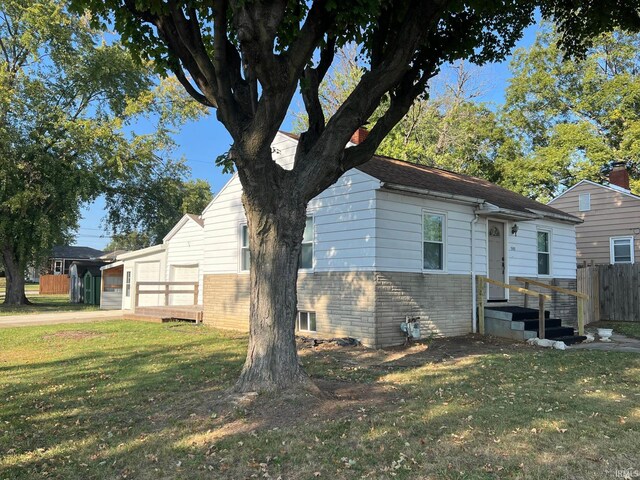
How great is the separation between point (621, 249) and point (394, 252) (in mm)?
13242

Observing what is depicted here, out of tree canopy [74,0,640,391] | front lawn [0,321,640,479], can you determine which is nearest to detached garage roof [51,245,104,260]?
front lawn [0,321,640,479]

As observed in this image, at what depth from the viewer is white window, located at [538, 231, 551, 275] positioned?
50.0 ft

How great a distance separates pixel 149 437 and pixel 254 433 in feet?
3.48

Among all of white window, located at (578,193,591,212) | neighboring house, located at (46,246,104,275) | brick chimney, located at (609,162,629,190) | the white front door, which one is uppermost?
brick chimney, located at (609,162,629,190)

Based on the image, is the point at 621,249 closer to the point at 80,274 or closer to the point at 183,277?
the point at 183,277

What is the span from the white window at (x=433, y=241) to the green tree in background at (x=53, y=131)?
1806cm

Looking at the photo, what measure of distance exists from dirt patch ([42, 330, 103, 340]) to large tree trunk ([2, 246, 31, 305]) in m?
13.5

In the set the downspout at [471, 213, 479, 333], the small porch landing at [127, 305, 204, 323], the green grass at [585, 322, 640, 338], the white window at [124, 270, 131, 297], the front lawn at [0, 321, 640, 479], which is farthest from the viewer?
the white window at [124, 270, 131, 297]

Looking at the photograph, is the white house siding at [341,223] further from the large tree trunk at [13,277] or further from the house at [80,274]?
the house at [80,274]

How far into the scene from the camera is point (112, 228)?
3170cm

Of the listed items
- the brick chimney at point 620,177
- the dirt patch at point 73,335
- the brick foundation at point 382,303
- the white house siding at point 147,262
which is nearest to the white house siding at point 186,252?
the white house siding at point 147,262

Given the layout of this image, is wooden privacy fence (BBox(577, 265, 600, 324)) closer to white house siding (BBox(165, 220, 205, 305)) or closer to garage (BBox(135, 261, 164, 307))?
white house siding (BBox(165, 220, 205, 305))

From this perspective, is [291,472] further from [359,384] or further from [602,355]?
[602,355]

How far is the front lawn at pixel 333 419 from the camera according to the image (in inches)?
171
